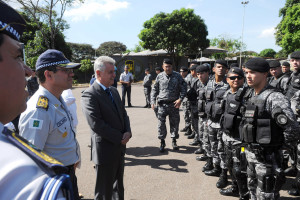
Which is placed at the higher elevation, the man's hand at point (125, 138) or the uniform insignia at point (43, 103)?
the uniform insignia at point (43, 103)

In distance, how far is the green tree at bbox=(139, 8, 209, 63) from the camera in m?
25.2

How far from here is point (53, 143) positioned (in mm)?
2105

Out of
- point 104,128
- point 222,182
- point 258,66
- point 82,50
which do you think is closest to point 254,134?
point 258,66

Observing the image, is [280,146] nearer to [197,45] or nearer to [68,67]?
[68,67]

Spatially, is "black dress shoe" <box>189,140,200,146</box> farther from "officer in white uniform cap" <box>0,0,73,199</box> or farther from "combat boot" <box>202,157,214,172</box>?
"officer in white uniform cap" <box>0,0,73,199</box>

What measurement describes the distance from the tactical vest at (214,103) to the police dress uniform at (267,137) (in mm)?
1069

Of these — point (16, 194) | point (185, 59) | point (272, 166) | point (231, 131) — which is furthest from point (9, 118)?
point (185, 59)

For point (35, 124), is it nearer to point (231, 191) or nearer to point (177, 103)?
point (231, 191)

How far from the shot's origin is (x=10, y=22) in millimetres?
800

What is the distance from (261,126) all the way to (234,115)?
2.11 ft

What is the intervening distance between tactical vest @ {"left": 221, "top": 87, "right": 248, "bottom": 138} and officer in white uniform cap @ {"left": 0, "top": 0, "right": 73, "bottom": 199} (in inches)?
120

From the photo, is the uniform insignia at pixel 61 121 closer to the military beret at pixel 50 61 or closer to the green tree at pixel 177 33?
the military beret at pixel 50 61

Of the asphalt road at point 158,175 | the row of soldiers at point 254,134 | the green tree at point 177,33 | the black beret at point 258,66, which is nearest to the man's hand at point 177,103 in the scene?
the asphalt road at point 158,175

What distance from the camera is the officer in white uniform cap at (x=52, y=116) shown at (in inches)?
76.8
